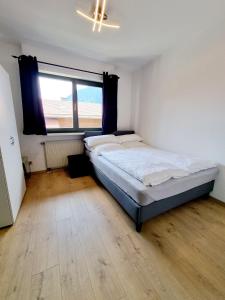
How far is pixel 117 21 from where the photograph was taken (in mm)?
1883

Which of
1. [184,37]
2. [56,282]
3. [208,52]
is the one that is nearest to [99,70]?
[184,37]

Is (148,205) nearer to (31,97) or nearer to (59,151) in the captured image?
(59,151)

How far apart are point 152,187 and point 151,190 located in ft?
0.12

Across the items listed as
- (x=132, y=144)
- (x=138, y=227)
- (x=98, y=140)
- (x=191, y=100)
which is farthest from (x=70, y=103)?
(x=138, y=227)

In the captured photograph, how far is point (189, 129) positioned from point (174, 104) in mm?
599

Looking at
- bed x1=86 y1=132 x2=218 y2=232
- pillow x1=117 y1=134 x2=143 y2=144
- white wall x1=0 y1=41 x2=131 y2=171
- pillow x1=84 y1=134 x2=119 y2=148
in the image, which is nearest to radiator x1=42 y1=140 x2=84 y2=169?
white wall x1=0 y1=41 x2=131 y2=171

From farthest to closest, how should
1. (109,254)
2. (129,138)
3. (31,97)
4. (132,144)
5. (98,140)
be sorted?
(129,138) → (132,144) → (98,140) → (31,97) → (109,254)

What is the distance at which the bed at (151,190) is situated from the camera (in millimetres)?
1408

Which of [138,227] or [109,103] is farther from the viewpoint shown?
[109,103]

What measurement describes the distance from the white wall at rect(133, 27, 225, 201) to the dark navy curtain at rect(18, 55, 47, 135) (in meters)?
2.42

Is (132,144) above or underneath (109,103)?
underneath

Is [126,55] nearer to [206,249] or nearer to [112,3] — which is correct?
[112,3]

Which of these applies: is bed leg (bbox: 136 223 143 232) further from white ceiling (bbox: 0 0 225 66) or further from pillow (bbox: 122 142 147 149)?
white ceiling (bbox: 0 0 225 66)

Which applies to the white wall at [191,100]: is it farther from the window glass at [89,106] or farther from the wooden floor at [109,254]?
the window glass at [89,106]
